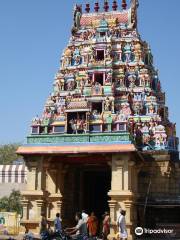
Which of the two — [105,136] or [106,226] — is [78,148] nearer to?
[105,136]

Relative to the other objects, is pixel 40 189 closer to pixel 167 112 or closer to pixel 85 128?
pixel 85 128

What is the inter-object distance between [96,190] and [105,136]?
814cm

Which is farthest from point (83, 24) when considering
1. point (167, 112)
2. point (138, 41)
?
point (167, 112)

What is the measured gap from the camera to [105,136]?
77.4 ft

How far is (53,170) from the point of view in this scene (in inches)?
1014

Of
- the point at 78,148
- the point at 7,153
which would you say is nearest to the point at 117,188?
the point at 78,148

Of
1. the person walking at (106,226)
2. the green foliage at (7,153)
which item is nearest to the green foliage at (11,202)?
the green foliage at (7,153)

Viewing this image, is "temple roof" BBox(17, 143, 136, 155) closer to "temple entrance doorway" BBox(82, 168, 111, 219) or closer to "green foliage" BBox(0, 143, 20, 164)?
"temple entrance doorway" BBox(82, 168, 111, 219)

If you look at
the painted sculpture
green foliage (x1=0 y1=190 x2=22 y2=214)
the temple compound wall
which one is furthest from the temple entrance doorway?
green foliage (x1=0 y1=190 x2=22 y2=214)

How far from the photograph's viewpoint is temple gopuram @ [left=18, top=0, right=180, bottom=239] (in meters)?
23.3

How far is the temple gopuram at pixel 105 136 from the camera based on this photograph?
23.3m

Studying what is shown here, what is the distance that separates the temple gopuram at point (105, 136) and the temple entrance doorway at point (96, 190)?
7 cm

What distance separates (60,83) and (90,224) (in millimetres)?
11459

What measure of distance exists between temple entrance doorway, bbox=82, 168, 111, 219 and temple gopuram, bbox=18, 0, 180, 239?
0.07 meters
